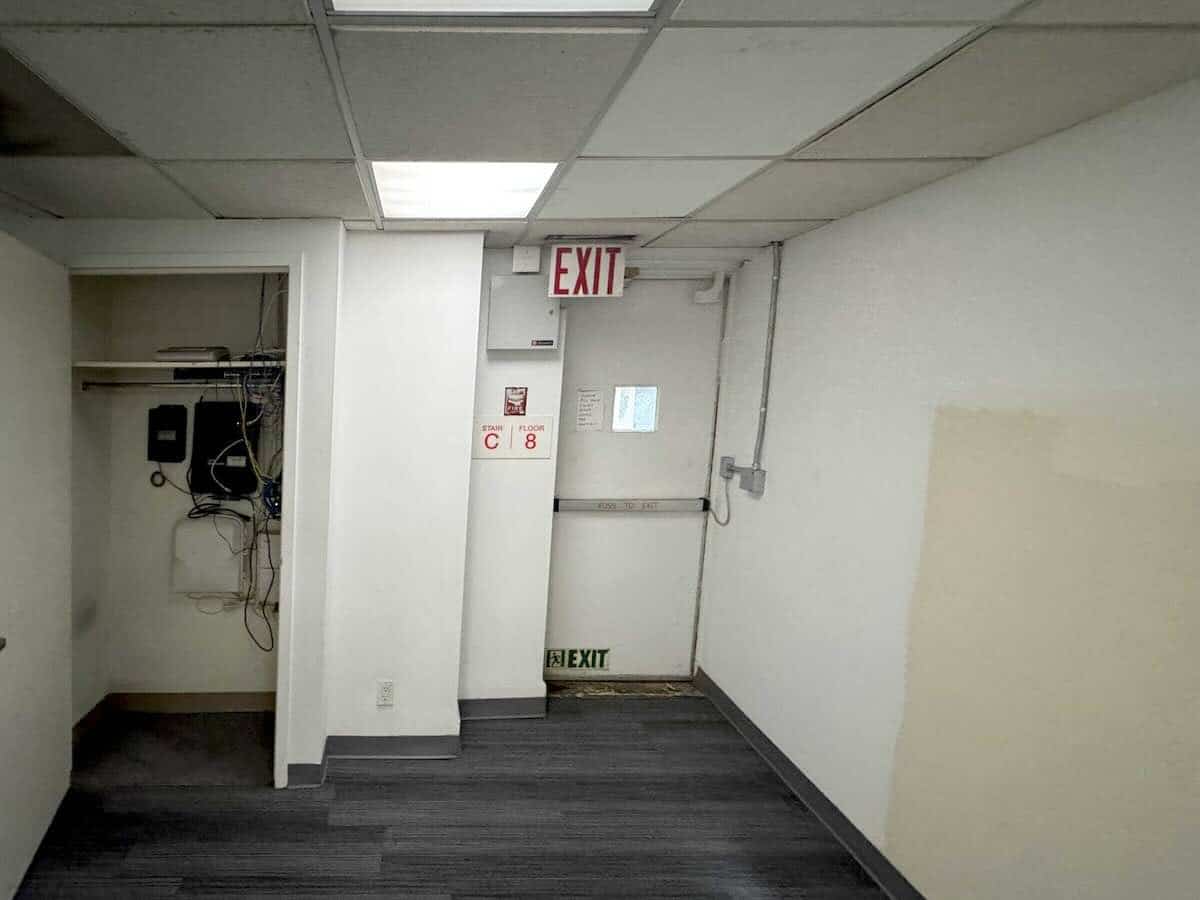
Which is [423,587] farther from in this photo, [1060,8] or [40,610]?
[1060,8]

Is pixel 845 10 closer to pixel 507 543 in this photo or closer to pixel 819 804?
pixel 507 543

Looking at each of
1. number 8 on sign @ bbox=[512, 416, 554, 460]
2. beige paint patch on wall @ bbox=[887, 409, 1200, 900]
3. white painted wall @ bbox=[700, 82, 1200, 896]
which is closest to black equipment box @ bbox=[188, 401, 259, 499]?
number 8 on sign @ bbox=[512, 416, 554, 460]

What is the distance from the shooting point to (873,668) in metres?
1.97

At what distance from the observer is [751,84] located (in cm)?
116

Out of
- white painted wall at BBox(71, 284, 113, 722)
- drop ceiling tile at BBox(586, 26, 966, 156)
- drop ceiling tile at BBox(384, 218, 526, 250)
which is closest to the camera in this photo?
drop ceiling tile at BBox(586, 26, 966, 156)

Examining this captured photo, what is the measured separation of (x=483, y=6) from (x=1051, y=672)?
6.40ft

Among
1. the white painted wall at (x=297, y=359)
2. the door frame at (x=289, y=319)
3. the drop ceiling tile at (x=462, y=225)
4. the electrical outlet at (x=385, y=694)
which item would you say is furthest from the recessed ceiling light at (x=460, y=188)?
the electrical outlet at (x=385, y=694)

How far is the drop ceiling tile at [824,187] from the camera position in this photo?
163cm

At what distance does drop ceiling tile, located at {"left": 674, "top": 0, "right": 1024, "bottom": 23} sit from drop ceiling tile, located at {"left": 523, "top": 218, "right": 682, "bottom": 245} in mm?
1258

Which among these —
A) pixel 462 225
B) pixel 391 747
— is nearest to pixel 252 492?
pixel 391 747

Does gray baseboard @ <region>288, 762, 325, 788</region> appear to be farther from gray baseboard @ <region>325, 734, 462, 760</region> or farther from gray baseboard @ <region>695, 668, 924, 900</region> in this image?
gray baseboard @ <region>695, 668, 924, 900</region>

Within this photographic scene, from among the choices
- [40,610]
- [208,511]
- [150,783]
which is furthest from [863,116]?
[150,783]

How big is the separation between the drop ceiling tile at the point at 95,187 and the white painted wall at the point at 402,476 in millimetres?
641

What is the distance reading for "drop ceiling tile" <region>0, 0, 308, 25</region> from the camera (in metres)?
0.92
